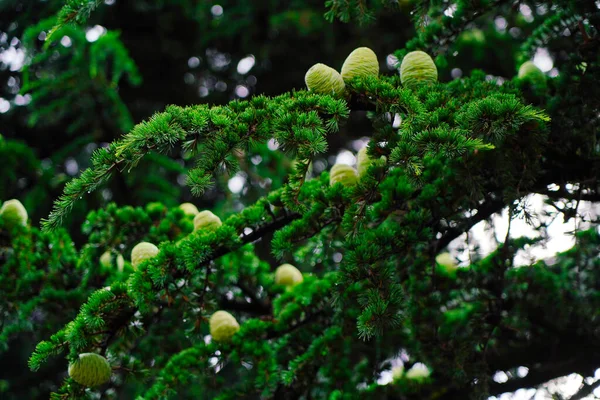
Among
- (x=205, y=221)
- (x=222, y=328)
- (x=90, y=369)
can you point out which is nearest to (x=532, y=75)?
(x=205, y=221)

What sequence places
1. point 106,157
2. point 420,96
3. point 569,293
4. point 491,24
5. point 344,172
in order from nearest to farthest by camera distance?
point 106,157 → point 420,96 → point 344,172 → point 569,293 → point 491,24

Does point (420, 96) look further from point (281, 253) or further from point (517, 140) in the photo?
point (281, 253)

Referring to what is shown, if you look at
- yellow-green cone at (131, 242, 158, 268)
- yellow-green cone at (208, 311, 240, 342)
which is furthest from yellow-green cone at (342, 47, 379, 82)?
yellow-green cone at (208, 311, 240, 342)

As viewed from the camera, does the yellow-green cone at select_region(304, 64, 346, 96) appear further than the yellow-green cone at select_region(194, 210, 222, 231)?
No

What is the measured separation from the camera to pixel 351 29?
4.03 m

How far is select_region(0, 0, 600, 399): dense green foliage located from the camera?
106cm

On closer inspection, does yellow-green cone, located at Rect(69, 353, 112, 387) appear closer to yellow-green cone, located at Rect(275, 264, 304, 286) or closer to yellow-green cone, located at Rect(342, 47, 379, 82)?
yellow-green cone, located at Rect(342, 47, 379, 82)

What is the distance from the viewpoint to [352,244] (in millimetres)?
1210

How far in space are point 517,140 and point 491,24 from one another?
273 cm

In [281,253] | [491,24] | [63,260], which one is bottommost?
[281,253]

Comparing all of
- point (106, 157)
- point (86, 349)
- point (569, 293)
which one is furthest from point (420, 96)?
point (569, 293)

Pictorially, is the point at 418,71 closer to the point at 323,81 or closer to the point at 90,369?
the point at 323,81

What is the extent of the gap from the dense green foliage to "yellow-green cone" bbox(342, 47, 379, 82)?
44mm

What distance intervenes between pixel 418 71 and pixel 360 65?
0.13 metres
